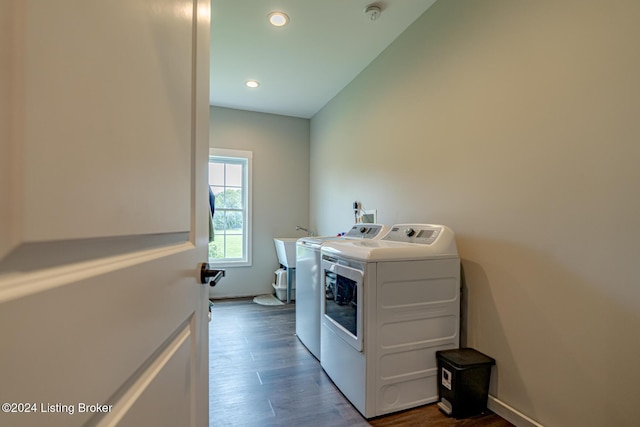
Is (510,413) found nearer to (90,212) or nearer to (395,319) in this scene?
(395,319)

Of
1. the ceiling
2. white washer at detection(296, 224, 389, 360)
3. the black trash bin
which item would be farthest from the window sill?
the black trash bin

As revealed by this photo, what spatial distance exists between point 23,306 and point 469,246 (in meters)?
2.09

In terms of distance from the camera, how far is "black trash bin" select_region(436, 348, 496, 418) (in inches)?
65.3

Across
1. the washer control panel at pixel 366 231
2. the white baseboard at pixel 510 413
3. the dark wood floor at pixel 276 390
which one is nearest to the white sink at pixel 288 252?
the dark wood floor at pixel 276 390

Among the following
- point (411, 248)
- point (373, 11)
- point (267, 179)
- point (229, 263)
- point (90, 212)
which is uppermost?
point (373, 11)

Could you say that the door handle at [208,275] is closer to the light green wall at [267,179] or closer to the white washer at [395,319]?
the white washer at [395,319]

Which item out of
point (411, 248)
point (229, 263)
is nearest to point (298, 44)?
point (411, 248)

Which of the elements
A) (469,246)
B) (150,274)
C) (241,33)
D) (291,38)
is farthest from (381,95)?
(150,274)

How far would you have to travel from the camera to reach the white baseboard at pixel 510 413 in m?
1.55

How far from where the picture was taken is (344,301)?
1.93 m

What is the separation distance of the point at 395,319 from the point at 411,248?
441 millimetres

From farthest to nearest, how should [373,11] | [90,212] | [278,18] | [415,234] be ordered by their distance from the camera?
[278,18]
[373,11]
[415,234]
[90,212]

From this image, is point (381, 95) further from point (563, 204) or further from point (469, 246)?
point (563, 204)

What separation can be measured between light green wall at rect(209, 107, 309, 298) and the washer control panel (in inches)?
78.4
